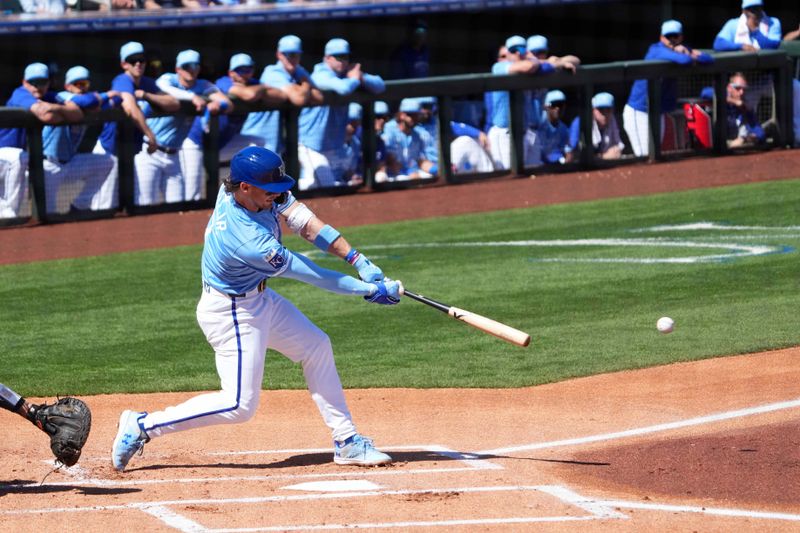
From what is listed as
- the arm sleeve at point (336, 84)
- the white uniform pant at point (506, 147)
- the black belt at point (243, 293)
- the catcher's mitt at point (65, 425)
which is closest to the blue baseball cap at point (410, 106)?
the arm sleeve at point (336, 84)

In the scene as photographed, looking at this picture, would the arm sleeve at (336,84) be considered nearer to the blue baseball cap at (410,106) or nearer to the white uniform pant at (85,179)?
the blue baseball cap at (410,106)

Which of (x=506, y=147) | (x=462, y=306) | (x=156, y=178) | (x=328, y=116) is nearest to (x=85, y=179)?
(x=156, y=178)

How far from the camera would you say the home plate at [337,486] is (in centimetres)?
586

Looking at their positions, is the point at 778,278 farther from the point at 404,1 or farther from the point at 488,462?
the point at 404,1

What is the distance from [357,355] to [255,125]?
597 centimetres

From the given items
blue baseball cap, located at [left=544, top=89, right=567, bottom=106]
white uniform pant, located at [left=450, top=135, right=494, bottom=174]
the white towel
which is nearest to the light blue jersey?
white uniform pant, located at [left=450, top=135, right=494, bottom=174]

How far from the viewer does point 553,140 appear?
1602 cm

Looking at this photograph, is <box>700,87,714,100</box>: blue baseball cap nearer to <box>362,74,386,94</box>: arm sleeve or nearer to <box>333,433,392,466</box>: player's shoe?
<box>362,74,386,94</box>: arm sleeve

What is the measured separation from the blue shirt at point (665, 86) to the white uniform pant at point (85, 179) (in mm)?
6469

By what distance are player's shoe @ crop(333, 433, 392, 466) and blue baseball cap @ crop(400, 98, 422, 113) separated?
908 cm

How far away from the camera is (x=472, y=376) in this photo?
325 inches

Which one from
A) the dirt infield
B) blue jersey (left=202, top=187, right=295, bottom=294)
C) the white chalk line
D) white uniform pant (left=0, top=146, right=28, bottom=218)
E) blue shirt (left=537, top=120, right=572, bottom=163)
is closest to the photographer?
the dirt infield

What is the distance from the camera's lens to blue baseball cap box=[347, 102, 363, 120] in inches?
583

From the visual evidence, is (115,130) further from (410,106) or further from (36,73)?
(410,106)
